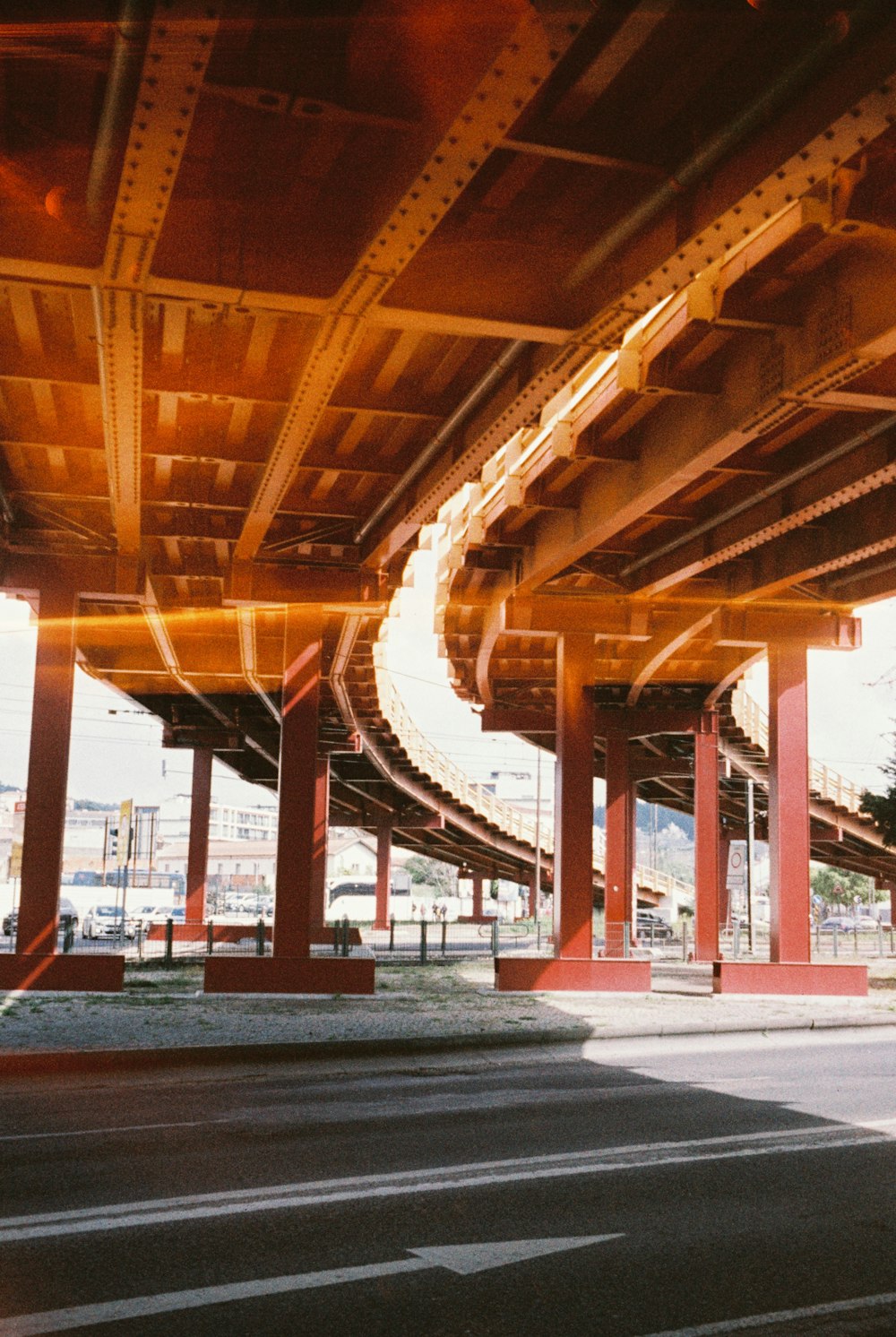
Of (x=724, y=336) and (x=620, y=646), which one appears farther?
(x=620, y=646)

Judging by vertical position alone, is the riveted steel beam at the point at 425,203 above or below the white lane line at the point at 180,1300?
above

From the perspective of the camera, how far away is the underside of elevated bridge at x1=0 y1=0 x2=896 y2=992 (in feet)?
26.4

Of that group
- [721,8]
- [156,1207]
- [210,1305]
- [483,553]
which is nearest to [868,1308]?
[210,1305]

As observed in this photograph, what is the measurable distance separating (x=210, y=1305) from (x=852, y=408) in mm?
11672

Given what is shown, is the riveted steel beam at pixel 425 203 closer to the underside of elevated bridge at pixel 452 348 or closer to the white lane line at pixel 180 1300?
the underside of elevated bridge at pixel 452 348

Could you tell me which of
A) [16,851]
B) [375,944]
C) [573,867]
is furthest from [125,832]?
[573,867]

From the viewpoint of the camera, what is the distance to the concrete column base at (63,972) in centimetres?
1934

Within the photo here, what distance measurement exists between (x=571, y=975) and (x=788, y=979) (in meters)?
3.93

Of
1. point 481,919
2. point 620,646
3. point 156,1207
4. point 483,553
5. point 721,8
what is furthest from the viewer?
point 481,919

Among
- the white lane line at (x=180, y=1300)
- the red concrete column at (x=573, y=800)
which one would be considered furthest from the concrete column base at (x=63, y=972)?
the white lane line at (x=180, y=1300)

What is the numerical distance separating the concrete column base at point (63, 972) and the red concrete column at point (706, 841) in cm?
1830

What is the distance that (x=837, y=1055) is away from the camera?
14.6m

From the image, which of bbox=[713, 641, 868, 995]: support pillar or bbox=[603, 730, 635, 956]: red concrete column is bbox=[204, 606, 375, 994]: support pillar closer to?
bbox=[713, 641, 868, 995]: support pillar

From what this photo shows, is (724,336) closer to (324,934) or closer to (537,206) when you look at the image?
(537,206)
